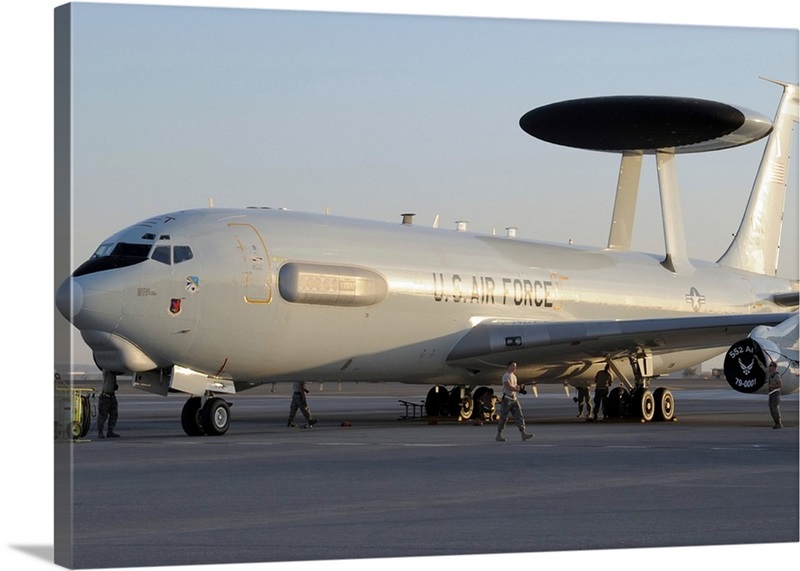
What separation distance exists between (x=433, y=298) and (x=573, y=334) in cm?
347

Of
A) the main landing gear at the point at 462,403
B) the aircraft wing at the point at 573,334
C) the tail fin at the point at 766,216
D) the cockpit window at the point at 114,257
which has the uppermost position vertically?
the tail fin at the point at 766,216

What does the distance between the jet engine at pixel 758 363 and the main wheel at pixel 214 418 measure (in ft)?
32.6

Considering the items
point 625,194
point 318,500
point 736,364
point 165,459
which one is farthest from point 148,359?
point 625,194

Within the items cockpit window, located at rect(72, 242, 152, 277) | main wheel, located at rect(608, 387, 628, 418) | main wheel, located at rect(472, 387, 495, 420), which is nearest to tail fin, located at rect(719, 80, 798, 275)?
main wheel, located at rect(608, 387, 628, 418)

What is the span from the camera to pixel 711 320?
28.9 m

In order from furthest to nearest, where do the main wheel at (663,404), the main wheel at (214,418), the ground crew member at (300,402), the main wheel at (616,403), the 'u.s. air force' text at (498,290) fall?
the main wheel at (616,403), the main wheel at (663,404), the 'u.s. air force' text at (498,290), the ground crew member at (300,402), the main wheel at (214,418)

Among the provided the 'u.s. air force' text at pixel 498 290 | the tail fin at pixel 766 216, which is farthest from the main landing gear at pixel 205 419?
the tail fin at pixel 766 216

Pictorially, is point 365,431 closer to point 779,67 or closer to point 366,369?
point 366,369

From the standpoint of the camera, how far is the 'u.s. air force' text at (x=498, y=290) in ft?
93.9

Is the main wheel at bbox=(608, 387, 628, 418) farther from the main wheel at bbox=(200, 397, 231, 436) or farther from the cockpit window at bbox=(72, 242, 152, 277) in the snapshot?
the cockpit window at bbox=(72, 242, 152, 277)

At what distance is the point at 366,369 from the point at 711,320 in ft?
25.9

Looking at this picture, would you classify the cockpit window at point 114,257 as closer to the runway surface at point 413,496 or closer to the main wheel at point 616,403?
the runway surface at point 413,496

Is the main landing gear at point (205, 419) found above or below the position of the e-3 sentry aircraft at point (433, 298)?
below

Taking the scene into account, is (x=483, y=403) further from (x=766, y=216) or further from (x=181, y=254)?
(x=181, y=254)
